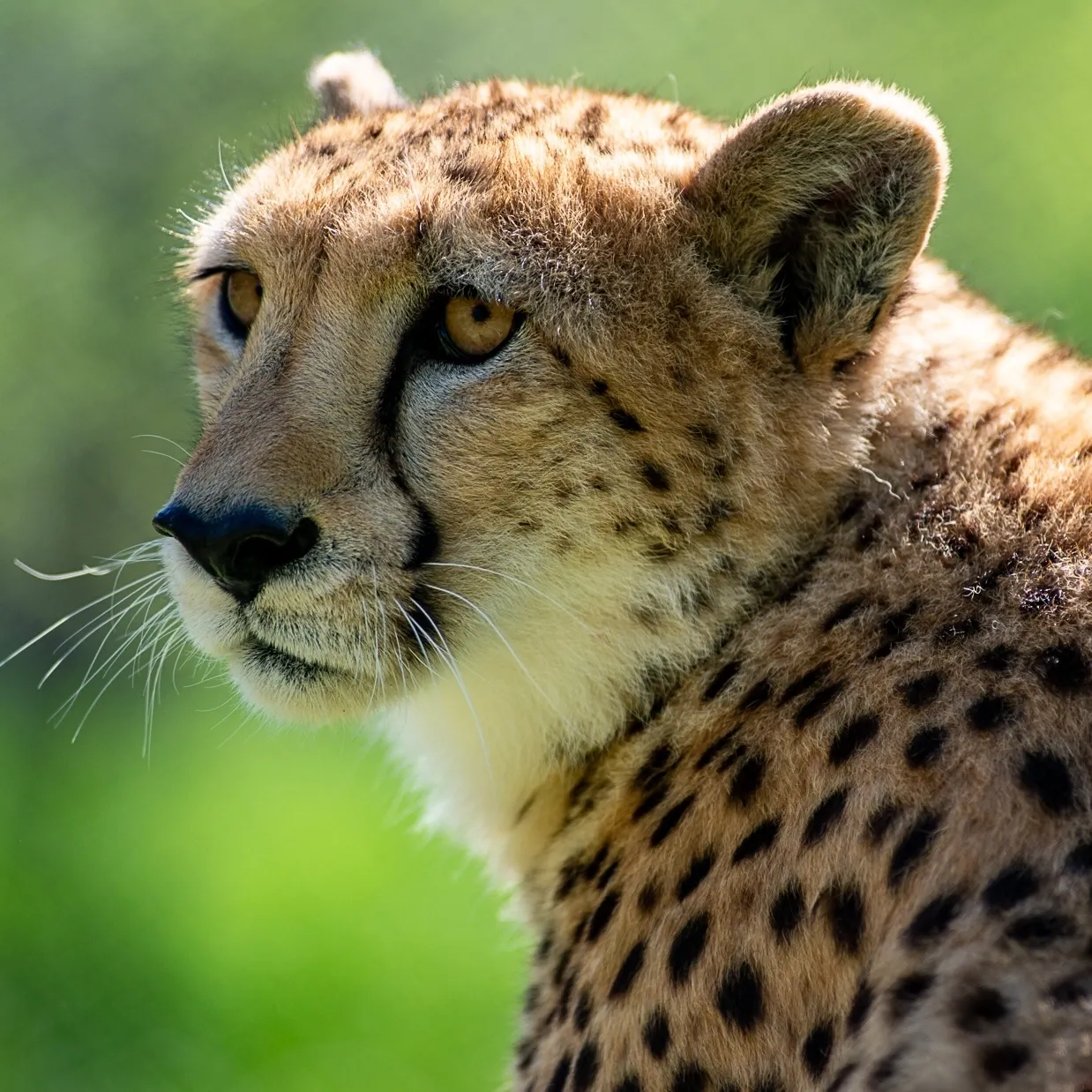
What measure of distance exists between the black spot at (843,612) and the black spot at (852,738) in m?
0.13

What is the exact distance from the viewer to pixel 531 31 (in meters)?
4.74

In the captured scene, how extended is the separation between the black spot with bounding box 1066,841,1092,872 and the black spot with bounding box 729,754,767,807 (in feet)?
1.09

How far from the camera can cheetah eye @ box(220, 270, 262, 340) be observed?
2.07 meters

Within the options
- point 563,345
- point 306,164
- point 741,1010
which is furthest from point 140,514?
point 741,1010

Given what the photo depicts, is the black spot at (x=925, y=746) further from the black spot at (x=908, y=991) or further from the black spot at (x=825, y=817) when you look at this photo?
the black spot at (x=908, y=991)

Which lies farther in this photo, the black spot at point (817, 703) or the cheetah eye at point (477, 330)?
the cheetah eye at point (477, 330)

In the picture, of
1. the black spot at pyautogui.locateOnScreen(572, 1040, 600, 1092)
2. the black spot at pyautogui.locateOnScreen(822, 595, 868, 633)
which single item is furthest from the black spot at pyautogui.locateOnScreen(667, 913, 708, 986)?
the black spot at pyautogui.locateOnScreen(822, 595, 868, 633)

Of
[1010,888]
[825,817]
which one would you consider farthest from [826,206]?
[1010,888]

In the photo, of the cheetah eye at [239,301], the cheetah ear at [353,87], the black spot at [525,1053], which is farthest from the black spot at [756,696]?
the cheetah ear at [353,87]

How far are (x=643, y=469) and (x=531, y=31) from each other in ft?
10.5

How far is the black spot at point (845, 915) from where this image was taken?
5.06 feet

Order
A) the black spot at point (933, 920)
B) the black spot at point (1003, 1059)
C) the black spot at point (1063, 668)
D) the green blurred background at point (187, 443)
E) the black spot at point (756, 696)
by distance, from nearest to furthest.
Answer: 1. the black spot at point (1003, 1059)
2. the black spot at point (933, 920)
3. the black spot at point (1063, 668)
4. the black spot at point (756, 696)
5. the green blurred background at point (187, 443)

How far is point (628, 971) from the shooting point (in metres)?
1.70

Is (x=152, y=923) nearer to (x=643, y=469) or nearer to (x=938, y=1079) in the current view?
(x=643, y=469)
